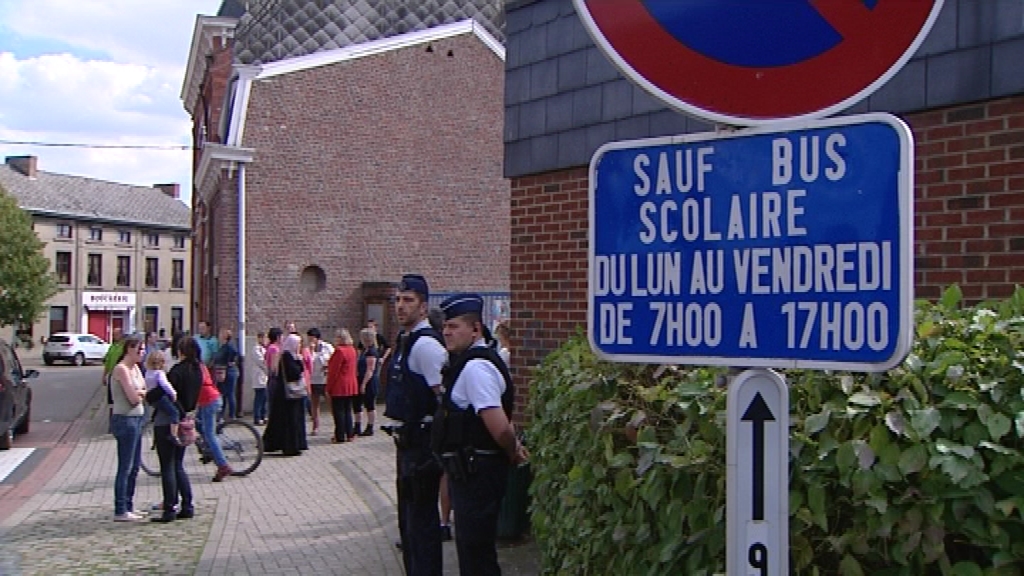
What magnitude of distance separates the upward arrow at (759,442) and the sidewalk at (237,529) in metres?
4.92

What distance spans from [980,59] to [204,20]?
1091 inches

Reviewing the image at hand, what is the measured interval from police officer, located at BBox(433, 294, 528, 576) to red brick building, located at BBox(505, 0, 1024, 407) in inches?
22.3

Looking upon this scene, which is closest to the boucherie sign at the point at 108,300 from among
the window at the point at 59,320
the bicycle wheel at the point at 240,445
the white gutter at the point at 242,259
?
the window at the point at 59,320

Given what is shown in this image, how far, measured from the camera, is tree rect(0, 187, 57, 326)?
49.7m

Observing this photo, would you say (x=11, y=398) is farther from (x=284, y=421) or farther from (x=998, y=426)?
(x=998, y=426)

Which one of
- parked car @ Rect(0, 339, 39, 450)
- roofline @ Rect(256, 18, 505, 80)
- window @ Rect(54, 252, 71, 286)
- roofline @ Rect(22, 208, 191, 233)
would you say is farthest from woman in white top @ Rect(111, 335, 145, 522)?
window @ Rect(54, 252, 71, 286)

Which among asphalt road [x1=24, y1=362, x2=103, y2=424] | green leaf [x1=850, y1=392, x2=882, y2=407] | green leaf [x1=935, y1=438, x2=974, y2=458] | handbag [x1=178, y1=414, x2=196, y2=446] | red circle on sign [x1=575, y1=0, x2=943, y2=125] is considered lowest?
asphalt road [x1=24, y1=362, x2=103, y2=424]

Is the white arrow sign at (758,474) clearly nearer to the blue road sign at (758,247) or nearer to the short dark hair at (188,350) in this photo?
the blue road sign at (758,247)

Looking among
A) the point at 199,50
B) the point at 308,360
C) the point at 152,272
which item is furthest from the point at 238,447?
the point at 152,272

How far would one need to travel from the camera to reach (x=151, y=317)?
65125 millimetres

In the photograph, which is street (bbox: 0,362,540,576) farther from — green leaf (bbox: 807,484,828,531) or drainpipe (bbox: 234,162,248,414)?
drainpipe (bbox: 234,162,248,414)

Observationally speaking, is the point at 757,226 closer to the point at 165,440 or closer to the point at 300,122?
the point at 165,440

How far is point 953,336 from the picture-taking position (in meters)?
2.78

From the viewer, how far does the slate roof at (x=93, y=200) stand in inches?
2319
